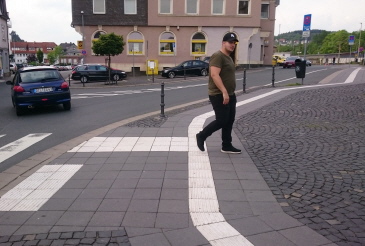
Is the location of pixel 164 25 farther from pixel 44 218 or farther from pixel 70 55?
pixel 70 55

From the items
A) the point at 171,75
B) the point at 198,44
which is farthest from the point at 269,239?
the point at 198,44

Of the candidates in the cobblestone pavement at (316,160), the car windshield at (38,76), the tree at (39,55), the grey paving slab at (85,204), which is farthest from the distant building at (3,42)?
the tree at (39,55)

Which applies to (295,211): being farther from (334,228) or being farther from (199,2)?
(199,2)

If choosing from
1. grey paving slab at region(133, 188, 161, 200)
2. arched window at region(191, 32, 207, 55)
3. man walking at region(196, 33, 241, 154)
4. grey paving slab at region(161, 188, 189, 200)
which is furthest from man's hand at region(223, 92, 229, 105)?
arched window at region(191, 32, 207, 55)

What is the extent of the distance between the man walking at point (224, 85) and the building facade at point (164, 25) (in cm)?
3454

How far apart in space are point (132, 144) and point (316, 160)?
3372 mm

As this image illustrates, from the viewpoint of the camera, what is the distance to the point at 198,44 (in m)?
41.5

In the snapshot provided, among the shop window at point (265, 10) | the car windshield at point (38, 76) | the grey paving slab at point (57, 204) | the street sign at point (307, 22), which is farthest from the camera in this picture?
the shop window at point (265, 10)

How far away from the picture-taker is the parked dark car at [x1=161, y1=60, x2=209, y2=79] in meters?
31.9

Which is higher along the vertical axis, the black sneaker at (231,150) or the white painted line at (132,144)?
the black sneaker at (231,150)

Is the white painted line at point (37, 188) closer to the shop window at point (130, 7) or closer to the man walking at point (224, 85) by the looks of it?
the man walking at point (224, 85)

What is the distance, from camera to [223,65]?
232 inches

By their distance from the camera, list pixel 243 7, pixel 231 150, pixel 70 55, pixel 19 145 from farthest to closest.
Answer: pixel 70 55
pixel 243 7
pixel 19 145
pixel 231 150

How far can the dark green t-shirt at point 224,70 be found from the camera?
230 inches
